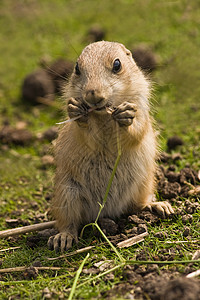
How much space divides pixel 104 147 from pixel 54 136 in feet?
9.53

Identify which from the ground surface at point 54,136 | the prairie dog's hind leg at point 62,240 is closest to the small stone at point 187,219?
the ground surface at point 54,136

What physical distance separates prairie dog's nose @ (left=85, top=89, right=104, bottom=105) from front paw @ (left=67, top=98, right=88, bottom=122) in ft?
0.86

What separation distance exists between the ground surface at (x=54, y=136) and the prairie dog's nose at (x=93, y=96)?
64cm

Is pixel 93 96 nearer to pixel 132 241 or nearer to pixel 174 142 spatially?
pixel 132 241

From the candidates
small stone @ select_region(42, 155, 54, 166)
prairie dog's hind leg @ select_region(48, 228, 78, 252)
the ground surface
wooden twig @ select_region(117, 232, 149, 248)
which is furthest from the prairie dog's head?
small stone @ select_region(42, 155, 54, 166)

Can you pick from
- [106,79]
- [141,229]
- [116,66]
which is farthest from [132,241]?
[116,66]

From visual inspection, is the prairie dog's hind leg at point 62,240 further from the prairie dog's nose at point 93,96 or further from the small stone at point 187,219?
the prairie dog's nose at point 93,96

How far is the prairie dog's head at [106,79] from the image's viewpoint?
393cm

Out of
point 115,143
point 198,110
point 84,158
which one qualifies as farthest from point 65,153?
point 198,110

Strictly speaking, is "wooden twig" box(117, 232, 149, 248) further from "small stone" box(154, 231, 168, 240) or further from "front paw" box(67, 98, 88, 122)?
"front paw" box(67, 98, 88, 122)

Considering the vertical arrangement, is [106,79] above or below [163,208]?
above

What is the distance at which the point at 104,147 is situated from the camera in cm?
455

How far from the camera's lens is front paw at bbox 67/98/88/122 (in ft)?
13.5

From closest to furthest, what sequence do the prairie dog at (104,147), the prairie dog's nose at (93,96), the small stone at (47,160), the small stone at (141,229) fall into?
the prairie dog's nose at (93,96) → the prairie dog at (104,147) → the small stone at (141,229) → the small stone at (47,160)
